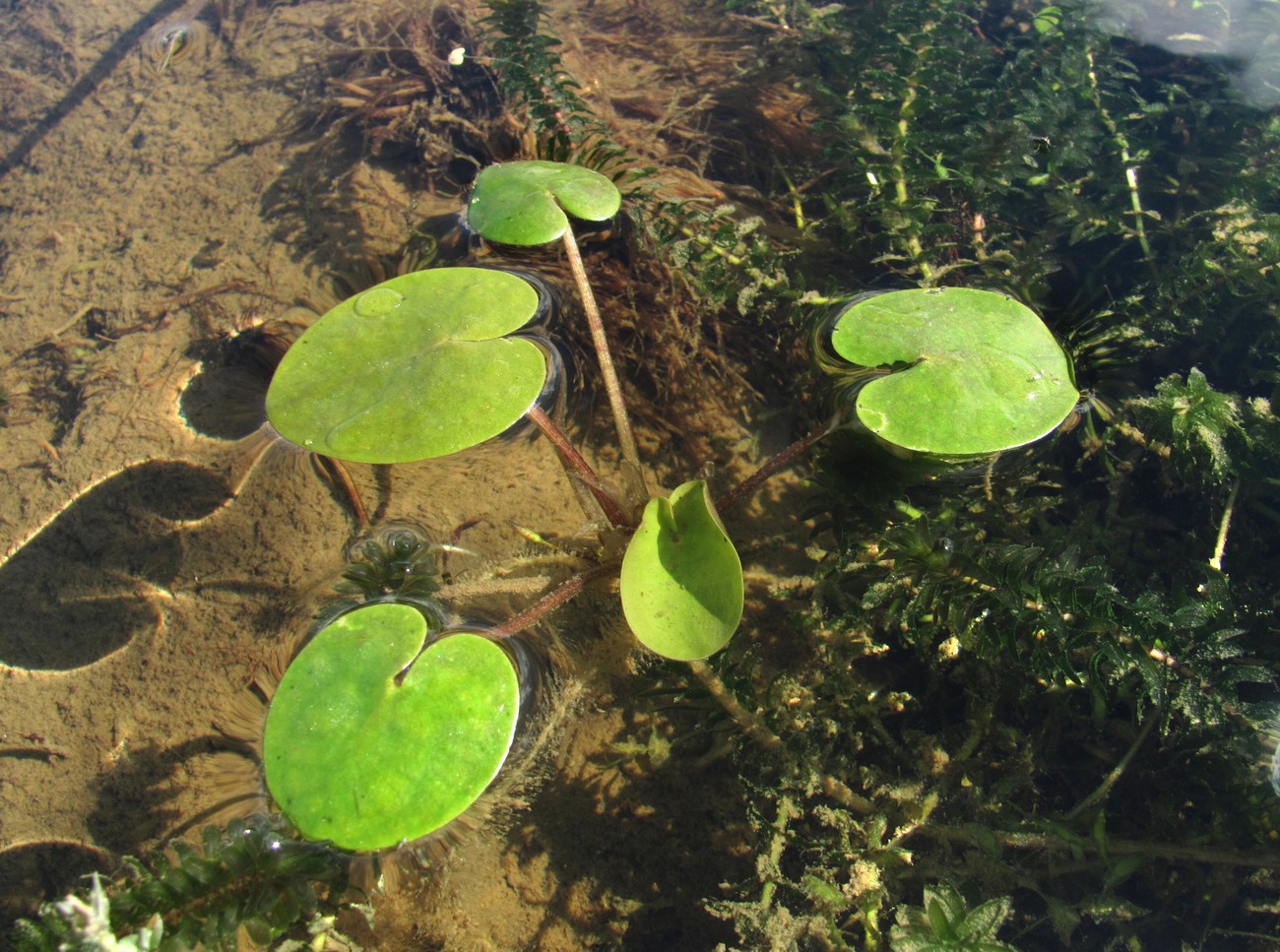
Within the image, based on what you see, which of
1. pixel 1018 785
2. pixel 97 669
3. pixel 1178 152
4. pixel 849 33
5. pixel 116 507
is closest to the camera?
pixel 1018 785

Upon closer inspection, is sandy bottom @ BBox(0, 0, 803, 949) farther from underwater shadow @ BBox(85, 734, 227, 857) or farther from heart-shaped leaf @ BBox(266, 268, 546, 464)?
heart-shaped leaf @ BBox(266, 268, 546, 464)

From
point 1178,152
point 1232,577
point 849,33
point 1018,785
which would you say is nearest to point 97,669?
point 1018,785

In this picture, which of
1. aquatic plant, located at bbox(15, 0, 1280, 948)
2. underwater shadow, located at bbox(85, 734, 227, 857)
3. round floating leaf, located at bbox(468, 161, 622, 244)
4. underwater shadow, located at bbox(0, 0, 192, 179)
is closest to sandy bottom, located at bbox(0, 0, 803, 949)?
underwater shadow, located at bbox(85, 734, 227, 857)

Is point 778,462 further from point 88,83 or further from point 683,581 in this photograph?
point 88,83

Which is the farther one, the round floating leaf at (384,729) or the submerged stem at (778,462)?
the submerged stem at (778,462)

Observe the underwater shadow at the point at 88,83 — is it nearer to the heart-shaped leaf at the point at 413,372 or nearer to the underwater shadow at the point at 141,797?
the heart-shaped leaf at the point at 413,372

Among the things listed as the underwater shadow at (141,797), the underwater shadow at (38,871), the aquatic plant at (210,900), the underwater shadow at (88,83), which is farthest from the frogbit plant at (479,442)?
the underwater shadow at (88,83)

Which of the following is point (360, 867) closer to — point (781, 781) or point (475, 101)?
point (781, 781)
